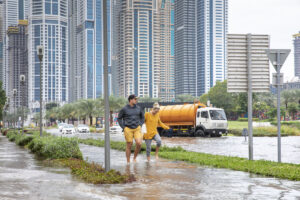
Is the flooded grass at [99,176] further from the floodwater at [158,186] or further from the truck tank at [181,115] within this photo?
the truck tank at [181,115]

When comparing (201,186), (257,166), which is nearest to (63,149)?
(257,166)

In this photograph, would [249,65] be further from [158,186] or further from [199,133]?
[199,133]

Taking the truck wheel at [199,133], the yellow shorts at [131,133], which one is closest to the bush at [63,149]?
the yellow shorts at [131,133]

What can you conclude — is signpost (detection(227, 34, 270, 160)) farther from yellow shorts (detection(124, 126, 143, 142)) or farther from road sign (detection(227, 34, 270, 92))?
yellow shorts (detection(124, 126, 143, 142))

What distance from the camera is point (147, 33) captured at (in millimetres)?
164000

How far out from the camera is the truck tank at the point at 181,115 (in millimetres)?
38438

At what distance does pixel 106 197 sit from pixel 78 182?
194 cm

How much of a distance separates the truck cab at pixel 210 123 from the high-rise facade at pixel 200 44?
5799 inches

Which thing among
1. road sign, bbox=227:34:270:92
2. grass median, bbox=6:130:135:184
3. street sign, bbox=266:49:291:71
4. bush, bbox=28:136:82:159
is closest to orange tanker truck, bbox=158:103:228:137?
grass median, bbox=6:130:135:184

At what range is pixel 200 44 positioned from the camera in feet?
611

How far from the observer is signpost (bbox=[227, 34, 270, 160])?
1271 centimetres

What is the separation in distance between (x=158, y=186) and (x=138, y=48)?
5936 inches

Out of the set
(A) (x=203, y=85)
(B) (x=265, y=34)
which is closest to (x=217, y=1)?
(A) (x=203, y=85)

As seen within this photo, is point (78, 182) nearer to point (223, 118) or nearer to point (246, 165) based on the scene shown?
point (246, 165)
